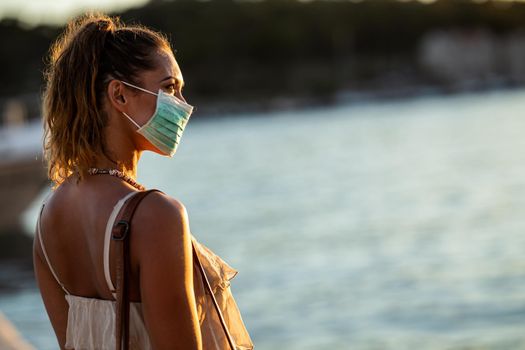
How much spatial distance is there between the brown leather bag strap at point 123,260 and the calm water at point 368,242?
30.2 ft

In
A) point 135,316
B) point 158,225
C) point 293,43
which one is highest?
point 293,43

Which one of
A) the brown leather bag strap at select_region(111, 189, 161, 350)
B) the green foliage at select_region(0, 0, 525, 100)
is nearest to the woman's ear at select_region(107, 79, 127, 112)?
the brown leather bag strap at select_region(111, 189, 161, 350)

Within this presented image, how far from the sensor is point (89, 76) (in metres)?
2.17

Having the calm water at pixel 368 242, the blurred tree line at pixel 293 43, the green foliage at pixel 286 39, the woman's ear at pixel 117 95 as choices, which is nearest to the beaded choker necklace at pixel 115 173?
the woman's ear at pixel 117 95

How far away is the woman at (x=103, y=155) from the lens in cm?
210

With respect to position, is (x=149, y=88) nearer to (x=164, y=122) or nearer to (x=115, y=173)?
(x=164, y=122)

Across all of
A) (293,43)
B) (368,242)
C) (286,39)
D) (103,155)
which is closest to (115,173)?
(103,155)

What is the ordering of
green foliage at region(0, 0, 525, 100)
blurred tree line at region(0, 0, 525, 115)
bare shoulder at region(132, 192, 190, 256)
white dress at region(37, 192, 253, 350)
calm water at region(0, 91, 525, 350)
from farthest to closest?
green foliage at region(0, 0, 525, 100) < blurred tree line at region(0, 0, 525, 115) < calm water at region(0, 91, 525, 350) < white dress at region(37, 192, 253, 350) < bare shoulder at region(132, 192, 190, 256)

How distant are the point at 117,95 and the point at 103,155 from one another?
13 cm

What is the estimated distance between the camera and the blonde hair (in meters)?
2.16

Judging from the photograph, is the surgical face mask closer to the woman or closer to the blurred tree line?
the woman

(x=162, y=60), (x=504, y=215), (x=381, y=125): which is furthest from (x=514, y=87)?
(x=162, y=60)

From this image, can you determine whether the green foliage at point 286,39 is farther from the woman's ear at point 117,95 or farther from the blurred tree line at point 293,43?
the woman's ear at point 117,95

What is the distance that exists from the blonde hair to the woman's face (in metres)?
0.02
